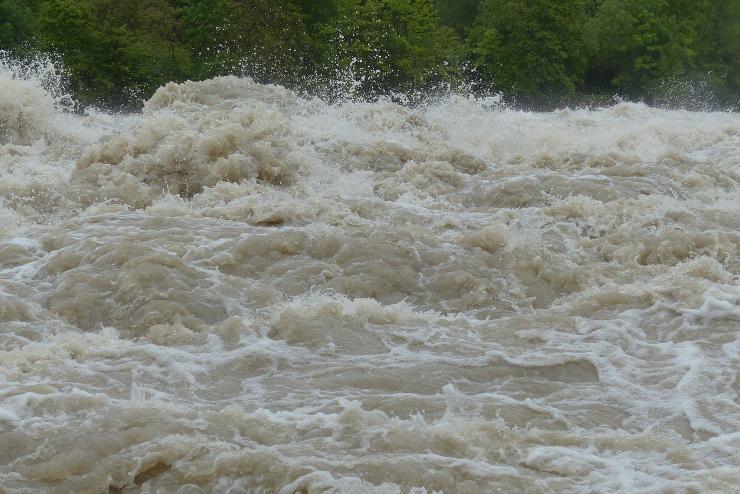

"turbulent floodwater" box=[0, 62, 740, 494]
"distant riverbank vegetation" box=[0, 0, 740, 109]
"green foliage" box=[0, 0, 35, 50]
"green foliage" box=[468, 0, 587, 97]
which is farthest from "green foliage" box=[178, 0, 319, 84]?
"turbulent floodwater" box=[0, 62, 740, 494]

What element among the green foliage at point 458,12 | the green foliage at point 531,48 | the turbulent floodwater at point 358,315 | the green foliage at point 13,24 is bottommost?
the turbulent floodwater at point 358,315

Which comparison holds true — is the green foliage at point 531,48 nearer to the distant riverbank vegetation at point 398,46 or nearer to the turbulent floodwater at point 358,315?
the distant riverbank vegetation at point 398,46

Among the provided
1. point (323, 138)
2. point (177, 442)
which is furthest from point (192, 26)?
point (177, 442)

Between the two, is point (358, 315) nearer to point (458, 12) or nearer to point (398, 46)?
point (398, 46)

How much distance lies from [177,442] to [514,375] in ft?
8.15

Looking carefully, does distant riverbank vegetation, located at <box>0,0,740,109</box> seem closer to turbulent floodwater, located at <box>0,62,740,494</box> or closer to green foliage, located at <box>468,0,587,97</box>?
green foliage, located at <box>468,0,587,97</box>

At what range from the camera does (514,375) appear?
21.9 ft

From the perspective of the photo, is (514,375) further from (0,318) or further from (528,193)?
(528,193)

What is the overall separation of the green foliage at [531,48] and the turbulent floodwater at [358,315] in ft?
59.5

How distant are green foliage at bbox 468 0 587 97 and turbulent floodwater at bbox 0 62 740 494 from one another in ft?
59.5

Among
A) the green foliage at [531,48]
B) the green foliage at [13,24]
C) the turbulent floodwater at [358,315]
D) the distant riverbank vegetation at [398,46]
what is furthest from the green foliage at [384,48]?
the turbulent floodwater at [358,315]

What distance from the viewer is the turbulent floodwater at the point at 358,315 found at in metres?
5.30

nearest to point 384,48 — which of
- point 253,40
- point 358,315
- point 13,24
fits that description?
point 253,40

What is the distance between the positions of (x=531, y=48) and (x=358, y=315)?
2670 centimetres
